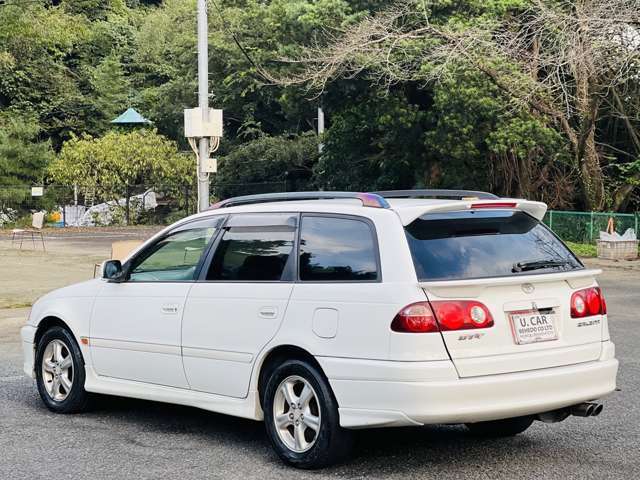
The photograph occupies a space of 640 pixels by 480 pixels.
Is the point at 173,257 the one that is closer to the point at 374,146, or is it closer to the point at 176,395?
the point at 176,395

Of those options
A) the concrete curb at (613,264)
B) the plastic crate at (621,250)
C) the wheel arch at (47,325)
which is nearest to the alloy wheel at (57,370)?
the wheel arch at (47,325)

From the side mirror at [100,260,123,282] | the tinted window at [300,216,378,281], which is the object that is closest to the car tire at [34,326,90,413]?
the side mirror at [100,260,123,282]

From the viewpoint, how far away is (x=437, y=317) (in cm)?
592

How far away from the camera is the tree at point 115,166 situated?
47906 millimetres

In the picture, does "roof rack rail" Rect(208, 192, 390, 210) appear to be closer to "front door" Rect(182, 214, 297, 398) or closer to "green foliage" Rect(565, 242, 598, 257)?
"front door" Rect(182, 214, 297, 398)

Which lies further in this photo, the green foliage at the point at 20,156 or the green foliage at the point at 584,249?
the green foliage at the point at 20,156

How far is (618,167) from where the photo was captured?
32.0 meters

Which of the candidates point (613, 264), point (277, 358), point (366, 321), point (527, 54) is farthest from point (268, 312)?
point (527, 54)

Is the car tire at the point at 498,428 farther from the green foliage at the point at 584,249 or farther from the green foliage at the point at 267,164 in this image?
the green foliage at the point at 267,164

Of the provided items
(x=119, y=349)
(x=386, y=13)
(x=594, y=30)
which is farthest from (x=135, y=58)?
(x=119, y=349)

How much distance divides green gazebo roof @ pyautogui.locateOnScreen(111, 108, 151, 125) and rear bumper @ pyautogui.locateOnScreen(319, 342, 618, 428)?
50870mm

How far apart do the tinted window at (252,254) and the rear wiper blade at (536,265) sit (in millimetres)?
1440

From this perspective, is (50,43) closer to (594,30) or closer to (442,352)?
(594,30)

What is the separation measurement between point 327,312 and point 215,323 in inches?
38.3
